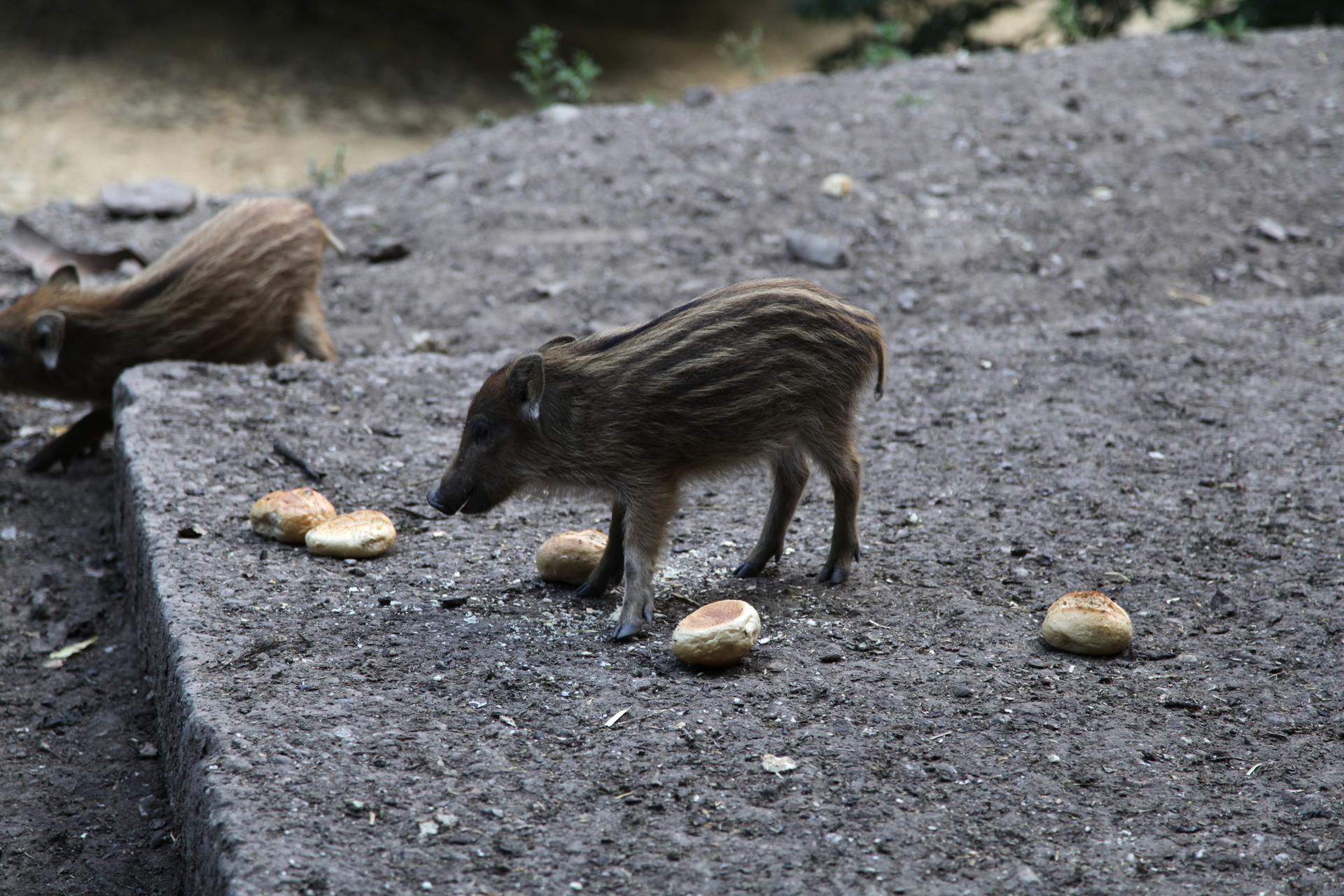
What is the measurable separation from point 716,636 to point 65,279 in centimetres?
449

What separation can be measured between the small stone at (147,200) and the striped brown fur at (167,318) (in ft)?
7.91

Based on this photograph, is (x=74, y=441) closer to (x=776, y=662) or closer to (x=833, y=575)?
(x=833, y=575)

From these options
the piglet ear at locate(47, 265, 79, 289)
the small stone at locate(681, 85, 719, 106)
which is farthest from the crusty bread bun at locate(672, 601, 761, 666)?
the small stone at locate(681, 85, 719, 106)

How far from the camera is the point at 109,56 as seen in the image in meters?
16.1

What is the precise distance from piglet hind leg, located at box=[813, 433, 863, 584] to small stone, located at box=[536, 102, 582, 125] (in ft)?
17.7

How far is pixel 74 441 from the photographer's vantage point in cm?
599

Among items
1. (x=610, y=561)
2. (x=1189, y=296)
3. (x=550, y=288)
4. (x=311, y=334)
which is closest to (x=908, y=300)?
(x=1189, y=296)

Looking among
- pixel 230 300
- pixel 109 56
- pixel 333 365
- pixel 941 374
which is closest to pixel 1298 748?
pixel 941 374

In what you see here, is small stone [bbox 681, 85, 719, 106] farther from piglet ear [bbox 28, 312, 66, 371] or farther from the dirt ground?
piglet ear [bbox 28, 312, 66, 371]

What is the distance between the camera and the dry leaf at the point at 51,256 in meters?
A: 7.59

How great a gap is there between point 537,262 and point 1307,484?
4363 mm

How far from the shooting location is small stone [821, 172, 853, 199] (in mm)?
7812

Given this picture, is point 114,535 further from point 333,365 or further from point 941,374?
point 941,374

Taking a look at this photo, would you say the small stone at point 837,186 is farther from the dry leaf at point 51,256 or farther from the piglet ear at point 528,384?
the dry leaf at point 51,256
